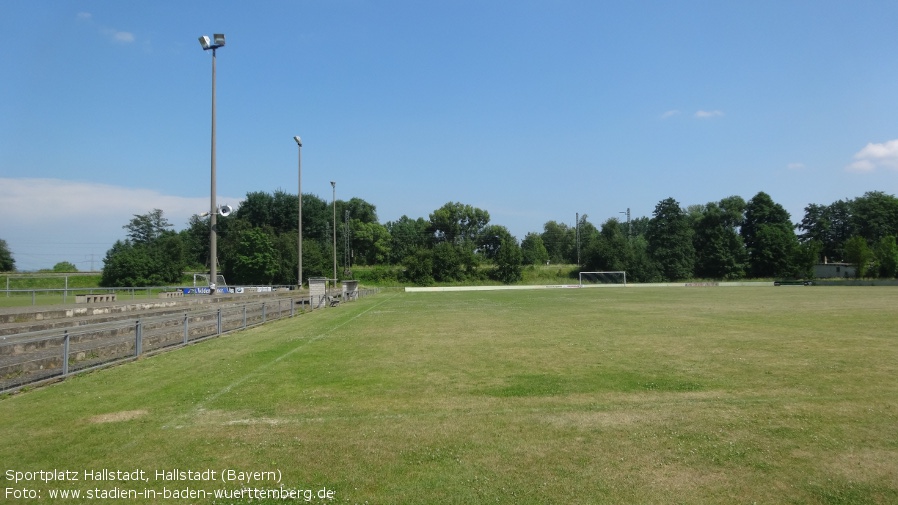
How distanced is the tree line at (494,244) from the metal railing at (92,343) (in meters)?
60.2

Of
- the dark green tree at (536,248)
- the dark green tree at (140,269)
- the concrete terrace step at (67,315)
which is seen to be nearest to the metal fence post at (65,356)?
the concrete terrace step at (67,315)

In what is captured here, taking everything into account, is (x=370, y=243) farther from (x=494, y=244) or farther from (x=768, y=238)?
(x=768, y=238)

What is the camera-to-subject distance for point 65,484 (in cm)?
539

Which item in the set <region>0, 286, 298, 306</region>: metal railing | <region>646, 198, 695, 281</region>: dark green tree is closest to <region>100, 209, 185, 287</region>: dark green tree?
<region>0, 286, 298, 306</region>: metal railing

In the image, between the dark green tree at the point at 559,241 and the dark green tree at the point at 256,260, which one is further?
the dark green tree at the point at 559,241

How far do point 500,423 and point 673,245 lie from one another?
365 feet

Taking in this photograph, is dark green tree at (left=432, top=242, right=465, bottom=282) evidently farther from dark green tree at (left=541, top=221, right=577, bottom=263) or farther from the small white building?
the small white building

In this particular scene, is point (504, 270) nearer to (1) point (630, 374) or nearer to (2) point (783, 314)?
(2) point (783, 314)

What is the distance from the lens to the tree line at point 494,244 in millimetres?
86812

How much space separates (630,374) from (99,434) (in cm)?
873

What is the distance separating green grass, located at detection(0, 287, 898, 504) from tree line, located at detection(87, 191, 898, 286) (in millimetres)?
67428

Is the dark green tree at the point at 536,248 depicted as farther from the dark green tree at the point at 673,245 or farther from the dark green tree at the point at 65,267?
the dark green tree at the point at 65,267

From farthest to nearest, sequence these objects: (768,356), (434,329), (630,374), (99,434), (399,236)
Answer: (399,236)
(434,329)
(768,356)
(630,374)
(99,434)

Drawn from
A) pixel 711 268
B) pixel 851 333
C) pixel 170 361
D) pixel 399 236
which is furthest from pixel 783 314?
pixel 399 236
